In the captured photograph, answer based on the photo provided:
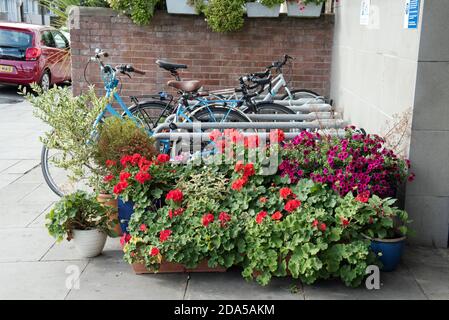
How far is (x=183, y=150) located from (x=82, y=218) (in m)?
1.16

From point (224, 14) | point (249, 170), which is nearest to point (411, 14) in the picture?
point (249, 170)

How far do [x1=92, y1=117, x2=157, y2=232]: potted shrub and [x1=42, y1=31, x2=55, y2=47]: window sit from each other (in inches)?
429

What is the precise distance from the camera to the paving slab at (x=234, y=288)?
3.50 meters

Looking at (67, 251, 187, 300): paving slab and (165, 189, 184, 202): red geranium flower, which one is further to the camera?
(165, 189, 184, 202): red geranium flower

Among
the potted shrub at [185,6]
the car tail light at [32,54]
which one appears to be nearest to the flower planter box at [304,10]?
the potted shrub at [185,6]

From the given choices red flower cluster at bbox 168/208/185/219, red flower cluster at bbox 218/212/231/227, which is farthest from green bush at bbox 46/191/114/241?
red flower cluster at bbox 218/212/231/227

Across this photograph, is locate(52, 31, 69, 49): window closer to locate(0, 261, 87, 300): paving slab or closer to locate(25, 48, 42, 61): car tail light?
locate(25, 48, 42, 61): car tail light

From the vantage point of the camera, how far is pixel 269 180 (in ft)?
13.1

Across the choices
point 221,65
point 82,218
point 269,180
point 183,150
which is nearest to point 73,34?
point 221,65

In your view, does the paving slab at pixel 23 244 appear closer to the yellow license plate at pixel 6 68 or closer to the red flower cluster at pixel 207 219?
the red flower cluster at pixel 207 219

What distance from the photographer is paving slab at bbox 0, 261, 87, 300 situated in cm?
354

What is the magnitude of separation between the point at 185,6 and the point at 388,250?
4.64 m

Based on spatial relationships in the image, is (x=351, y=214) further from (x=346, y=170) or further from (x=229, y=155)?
(x=229, y=155)

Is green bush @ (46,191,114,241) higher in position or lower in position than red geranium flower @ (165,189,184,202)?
lower
